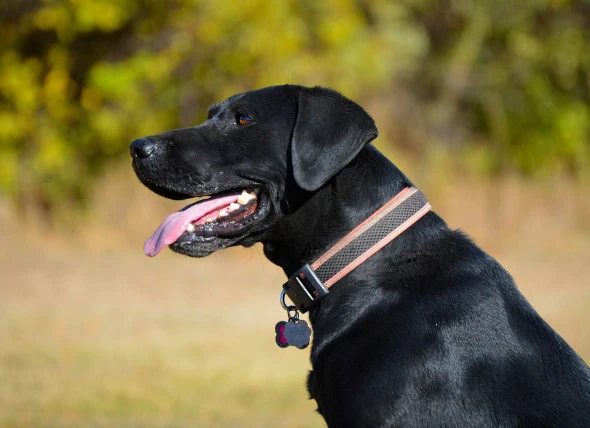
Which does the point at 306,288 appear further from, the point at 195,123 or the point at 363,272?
the point at 195,123

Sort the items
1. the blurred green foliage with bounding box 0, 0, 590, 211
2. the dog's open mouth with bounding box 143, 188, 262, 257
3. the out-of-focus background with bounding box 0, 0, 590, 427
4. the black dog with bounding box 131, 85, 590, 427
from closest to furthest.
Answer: the black dog with bounding box 131, 85, 590, 427 → the dog's open mouth with bounding box 143, 188, 262, 257 → the out-of-focus background with bounding box 0, 0, 590, 427 → the blurred green foliage with bounding box 0, 0, 590, 211

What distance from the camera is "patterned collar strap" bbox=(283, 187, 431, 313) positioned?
3.54 m

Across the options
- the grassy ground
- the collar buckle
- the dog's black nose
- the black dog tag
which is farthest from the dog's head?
the grassy ground

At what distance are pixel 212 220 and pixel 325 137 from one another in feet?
2.04

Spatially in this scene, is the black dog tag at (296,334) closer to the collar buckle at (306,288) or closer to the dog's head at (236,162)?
the collar buckle at (306,288)

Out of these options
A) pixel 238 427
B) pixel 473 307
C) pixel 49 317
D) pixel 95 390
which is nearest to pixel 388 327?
pixel 473 307

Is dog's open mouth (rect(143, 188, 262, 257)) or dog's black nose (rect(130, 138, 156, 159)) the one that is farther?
dog's black nose (rect(130, 138, 156, 159))

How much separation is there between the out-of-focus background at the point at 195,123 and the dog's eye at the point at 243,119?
3.46 m

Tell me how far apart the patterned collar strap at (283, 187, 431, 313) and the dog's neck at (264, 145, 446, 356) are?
0.13 ft

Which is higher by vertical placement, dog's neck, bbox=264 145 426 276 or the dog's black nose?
the dog's black nose

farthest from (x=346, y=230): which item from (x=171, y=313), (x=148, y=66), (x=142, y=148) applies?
(x=148, y=66)

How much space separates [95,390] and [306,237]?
4.59 metres

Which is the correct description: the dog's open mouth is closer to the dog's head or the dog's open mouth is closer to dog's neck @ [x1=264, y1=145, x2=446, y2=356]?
the dog's head

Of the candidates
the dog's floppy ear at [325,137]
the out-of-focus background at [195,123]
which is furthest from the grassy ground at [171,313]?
the dog's floppy ear at [325,137]
